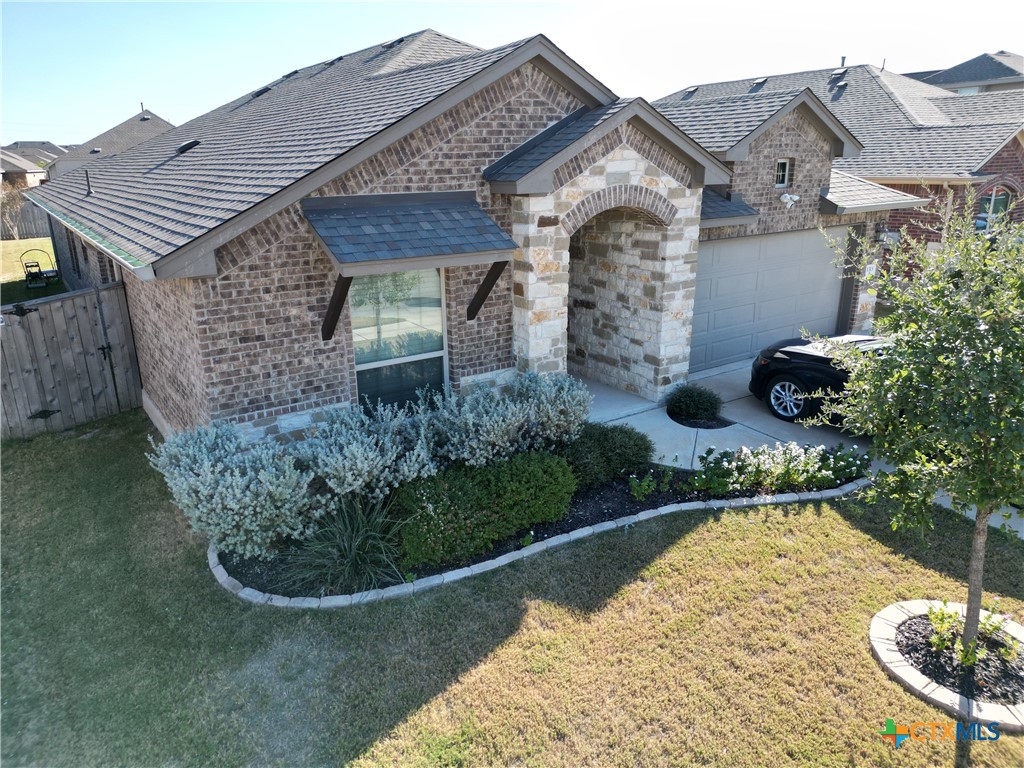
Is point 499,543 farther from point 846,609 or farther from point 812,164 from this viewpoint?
point 812,164

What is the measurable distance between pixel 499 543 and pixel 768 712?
3.11 meters

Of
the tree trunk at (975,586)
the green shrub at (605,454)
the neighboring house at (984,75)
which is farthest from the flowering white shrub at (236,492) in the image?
the neighboring house at (984,75)

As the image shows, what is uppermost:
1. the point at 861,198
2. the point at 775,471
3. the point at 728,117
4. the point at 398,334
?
the point at 728,117

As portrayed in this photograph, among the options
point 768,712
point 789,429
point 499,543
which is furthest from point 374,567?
point 789,429

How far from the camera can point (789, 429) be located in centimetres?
1050

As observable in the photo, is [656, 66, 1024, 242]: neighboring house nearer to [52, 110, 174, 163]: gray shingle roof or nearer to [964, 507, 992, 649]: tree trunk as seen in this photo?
[964, 507, 992, 649]: tree trunk

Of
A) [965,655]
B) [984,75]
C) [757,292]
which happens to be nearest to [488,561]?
[965,655]

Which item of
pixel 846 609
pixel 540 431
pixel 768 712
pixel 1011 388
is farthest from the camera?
pixel 540 431

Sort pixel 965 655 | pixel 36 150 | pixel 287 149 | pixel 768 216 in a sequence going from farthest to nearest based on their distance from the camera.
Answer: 1. pixel 36 150
2. pixel 768 216
3. pixel 287 149
4. pixel 965 655

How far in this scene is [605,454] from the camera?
8.67 meters

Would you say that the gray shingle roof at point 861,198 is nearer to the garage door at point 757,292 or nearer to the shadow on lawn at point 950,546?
the garage door at point 757,292

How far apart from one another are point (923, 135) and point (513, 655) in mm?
21131

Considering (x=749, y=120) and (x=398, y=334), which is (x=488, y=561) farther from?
(x=749, y=120)

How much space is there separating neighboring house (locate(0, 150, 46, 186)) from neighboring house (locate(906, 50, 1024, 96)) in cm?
5763
